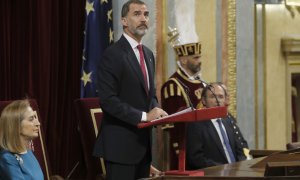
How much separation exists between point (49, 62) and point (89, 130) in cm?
71

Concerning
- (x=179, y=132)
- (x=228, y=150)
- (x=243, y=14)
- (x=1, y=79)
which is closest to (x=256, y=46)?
(x=243, y=14)

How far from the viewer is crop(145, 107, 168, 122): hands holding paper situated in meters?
3.86

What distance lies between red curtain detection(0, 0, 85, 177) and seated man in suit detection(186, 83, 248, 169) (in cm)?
99

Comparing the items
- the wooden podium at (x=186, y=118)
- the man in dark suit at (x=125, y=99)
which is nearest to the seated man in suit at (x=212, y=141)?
the man in dark suit at (x=125, y=99)

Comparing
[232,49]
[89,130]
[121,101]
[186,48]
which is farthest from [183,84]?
[121,101]

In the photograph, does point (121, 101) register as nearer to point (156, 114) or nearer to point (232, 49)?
point (156, 114)

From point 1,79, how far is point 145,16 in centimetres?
142

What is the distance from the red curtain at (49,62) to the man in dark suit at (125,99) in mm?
1204

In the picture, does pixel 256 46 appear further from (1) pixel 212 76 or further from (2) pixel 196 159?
(2) pixel 196 159

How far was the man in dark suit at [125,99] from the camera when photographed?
413cm

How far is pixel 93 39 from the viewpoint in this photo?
216 inches

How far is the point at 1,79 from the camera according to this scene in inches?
204

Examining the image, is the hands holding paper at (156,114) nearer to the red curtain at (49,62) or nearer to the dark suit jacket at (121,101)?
the dark suit jacket at (121,101)

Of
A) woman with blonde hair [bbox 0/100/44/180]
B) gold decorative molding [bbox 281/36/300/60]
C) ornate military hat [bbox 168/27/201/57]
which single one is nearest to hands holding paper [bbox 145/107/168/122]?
woman with blonde hair [bbox 0/100/44/180]
